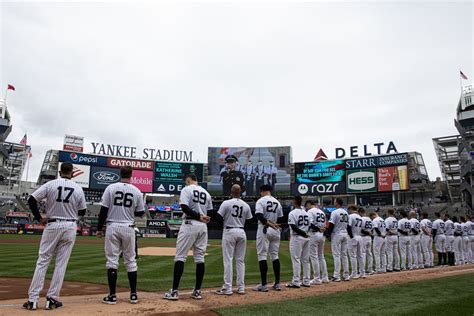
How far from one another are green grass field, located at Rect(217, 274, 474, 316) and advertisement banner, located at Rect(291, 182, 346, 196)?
40.7 metres

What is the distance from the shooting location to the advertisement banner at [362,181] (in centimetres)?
4684

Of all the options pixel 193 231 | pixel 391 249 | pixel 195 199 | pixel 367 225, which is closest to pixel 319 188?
pixel 391 249

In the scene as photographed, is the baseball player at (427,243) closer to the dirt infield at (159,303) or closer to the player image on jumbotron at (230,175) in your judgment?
the dirt infield at (159,303)

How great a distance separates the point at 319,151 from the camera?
54406mm

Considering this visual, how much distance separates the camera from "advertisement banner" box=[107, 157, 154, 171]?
5222cm

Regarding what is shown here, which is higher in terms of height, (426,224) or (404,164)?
(404,164)

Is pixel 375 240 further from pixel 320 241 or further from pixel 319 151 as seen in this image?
pixel 319 151

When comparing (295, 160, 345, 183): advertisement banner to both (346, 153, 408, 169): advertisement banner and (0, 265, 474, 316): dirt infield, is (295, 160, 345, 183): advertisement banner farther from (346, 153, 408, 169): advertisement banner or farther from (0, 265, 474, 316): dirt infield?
(0, 265, 474, 316): dirt infield

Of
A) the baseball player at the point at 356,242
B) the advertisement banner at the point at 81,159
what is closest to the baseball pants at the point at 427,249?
the baseball player at the point at 356,242

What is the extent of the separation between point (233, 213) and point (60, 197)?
3096 mm

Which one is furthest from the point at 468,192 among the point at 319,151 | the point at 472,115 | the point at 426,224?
the point at 426,224

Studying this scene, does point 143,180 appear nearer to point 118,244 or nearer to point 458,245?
point 458,245

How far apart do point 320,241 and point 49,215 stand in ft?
19.4

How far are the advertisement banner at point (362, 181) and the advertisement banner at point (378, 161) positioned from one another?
2.41 feet
